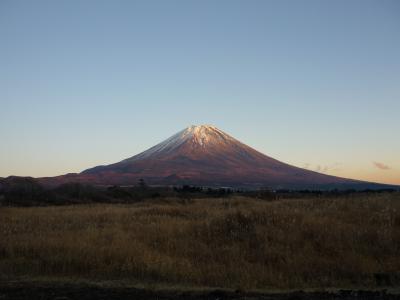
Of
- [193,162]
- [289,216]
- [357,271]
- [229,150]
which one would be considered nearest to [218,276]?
[357,271]

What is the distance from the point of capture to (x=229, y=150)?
10256cm

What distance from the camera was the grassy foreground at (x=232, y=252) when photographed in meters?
8.20

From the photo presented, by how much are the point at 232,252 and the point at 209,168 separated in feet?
265

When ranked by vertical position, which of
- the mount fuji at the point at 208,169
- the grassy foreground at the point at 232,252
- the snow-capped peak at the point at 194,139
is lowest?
the grassy foreground at the point at 232,252

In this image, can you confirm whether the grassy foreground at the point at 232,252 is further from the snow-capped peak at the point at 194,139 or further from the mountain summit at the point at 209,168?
the snow-capped peak at the point at 194,139

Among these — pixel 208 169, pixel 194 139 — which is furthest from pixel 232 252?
pixel 194 139

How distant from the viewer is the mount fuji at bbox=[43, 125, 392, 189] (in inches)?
3219

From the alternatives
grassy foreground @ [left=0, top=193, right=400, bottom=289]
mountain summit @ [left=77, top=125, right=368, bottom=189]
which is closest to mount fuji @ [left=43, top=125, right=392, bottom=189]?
mountain summit @ [left=77, top=125, right=368, bottom=189]

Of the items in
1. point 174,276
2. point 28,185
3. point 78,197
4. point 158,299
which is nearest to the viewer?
point 158,299

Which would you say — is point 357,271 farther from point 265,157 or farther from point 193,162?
point 265,157

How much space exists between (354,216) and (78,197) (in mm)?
35485

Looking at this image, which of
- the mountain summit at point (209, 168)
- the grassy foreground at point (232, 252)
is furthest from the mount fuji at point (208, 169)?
the grassy foreground at point (232, 252)

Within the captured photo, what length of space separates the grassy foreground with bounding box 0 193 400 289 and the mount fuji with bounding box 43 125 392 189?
6376 centimetres

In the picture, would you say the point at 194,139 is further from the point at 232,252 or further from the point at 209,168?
the point at 232,252
